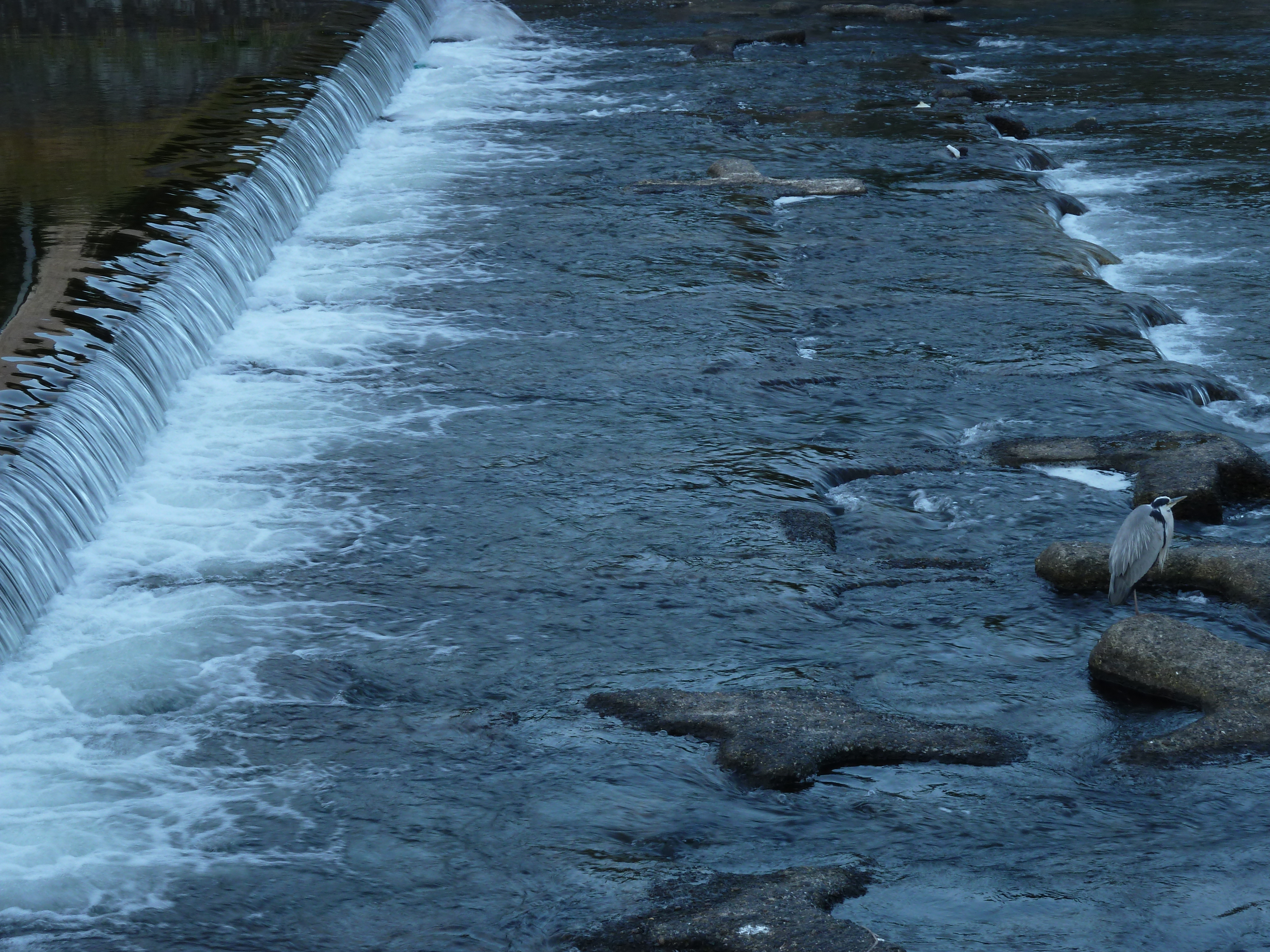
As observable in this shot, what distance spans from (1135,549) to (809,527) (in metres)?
1.60

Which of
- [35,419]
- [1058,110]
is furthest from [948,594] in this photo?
[1058,110]

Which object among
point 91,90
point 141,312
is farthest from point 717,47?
point 141,312

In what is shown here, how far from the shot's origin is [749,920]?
15.0ft

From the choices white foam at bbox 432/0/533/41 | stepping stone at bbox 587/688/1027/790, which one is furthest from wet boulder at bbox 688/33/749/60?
stepping stone at bbox 587/688/1027/790

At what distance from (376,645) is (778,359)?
402 cm

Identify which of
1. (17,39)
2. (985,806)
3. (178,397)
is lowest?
(985,806)

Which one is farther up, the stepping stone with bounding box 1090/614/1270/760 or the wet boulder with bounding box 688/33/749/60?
the wet boulder with bounding box 688/33/749/60

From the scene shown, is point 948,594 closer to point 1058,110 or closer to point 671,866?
point 671,866

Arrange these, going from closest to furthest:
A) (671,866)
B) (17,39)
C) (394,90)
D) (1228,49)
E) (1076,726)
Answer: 1. (671,866)
2. (1076,726)
3. (17,39)
4. (394,90)
5. (1228,49)

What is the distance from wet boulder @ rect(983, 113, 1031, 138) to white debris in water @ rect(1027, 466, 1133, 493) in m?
9.25

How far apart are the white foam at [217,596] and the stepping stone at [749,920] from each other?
1.11m

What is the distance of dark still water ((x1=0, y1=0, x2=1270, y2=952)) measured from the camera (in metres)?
4.97

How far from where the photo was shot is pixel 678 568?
23.0ft

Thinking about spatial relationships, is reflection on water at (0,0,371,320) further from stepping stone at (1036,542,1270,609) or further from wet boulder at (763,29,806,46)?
wet boulder at (763,29,806,46)
